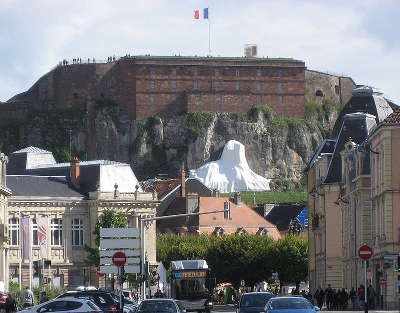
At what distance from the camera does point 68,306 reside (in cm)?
6278

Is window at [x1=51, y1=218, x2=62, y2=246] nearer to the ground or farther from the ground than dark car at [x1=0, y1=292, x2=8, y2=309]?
farther from the ground

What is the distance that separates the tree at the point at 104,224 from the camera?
147875mm

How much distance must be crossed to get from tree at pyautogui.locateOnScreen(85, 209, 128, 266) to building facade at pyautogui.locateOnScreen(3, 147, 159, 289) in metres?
2.43

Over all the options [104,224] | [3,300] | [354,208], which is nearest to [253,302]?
[3,300]

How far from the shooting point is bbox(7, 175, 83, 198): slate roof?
15738 centimetres

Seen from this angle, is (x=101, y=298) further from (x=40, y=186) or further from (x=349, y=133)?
(x=40, y=186)

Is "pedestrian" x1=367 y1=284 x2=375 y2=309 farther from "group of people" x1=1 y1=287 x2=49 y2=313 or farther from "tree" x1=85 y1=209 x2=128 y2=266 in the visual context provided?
"tree" x1=85 y1=209 x2=128 y2=266

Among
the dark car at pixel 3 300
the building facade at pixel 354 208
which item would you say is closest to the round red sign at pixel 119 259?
the dark car at pixel 3 300

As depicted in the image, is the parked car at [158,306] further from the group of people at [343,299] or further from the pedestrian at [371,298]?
the group of people at [343,299]

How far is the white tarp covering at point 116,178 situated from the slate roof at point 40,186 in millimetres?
3090

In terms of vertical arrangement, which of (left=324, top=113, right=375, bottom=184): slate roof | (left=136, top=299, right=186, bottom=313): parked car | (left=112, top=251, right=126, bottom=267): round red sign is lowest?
(left=136, top=299, right=186, bottom=313): parked car

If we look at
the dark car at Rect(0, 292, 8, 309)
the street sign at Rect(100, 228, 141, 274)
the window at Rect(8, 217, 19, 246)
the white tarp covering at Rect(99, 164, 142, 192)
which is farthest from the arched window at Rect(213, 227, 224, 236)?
the street sign at Rect(100, 228, 141, 274)

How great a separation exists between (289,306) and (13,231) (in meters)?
91.5

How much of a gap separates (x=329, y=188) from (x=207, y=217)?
A: 3076 inches
